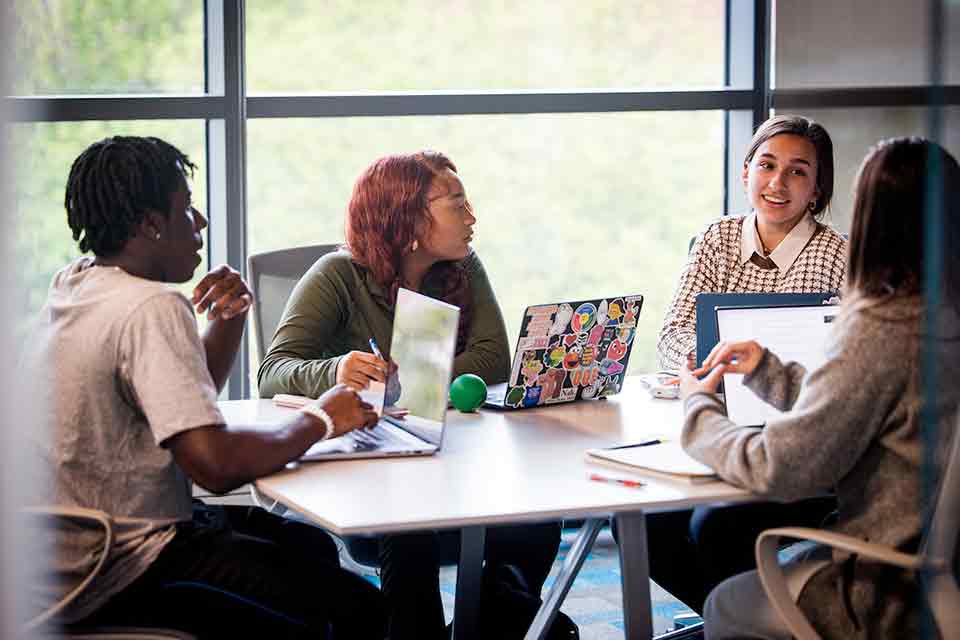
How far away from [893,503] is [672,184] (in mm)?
2670

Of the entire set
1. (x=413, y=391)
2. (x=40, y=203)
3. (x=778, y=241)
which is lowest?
(x=413, y=391)

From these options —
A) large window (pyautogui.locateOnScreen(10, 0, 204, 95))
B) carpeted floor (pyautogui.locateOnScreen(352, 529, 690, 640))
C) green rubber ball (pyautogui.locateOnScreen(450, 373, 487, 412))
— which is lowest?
carpeted floor (pyautogui.locateOnScreen(352, 529, 690, 640))

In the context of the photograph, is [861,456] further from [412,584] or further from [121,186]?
[121,186]

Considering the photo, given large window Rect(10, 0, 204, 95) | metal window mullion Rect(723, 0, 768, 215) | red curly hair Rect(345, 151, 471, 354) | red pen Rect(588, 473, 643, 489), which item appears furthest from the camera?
metal window mullion Rect(723, 0, 768, 215)

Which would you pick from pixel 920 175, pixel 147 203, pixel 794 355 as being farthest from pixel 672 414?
pixel 147 203

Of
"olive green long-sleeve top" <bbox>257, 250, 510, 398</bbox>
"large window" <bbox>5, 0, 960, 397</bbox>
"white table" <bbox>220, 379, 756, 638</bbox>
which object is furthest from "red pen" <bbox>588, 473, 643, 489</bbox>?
"large window" <bbox>5, 0, 960, 397</bbox>

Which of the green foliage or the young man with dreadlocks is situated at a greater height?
the green foliage

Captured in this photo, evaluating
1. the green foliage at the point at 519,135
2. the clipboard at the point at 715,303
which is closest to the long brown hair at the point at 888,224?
the clipboard at the point at 715,303

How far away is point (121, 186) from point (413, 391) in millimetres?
661

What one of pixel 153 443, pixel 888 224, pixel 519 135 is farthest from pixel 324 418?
pixel 519 135

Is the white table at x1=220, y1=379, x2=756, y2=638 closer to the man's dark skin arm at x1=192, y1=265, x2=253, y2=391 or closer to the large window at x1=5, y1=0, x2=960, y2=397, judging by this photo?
the man's dark skin arm at x1=192, y1=265, x2=253, y2=391

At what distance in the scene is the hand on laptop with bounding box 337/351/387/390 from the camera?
246cm

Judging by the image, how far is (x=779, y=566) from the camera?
6.14 ft

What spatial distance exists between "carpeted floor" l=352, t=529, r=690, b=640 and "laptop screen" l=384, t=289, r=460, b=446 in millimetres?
997
